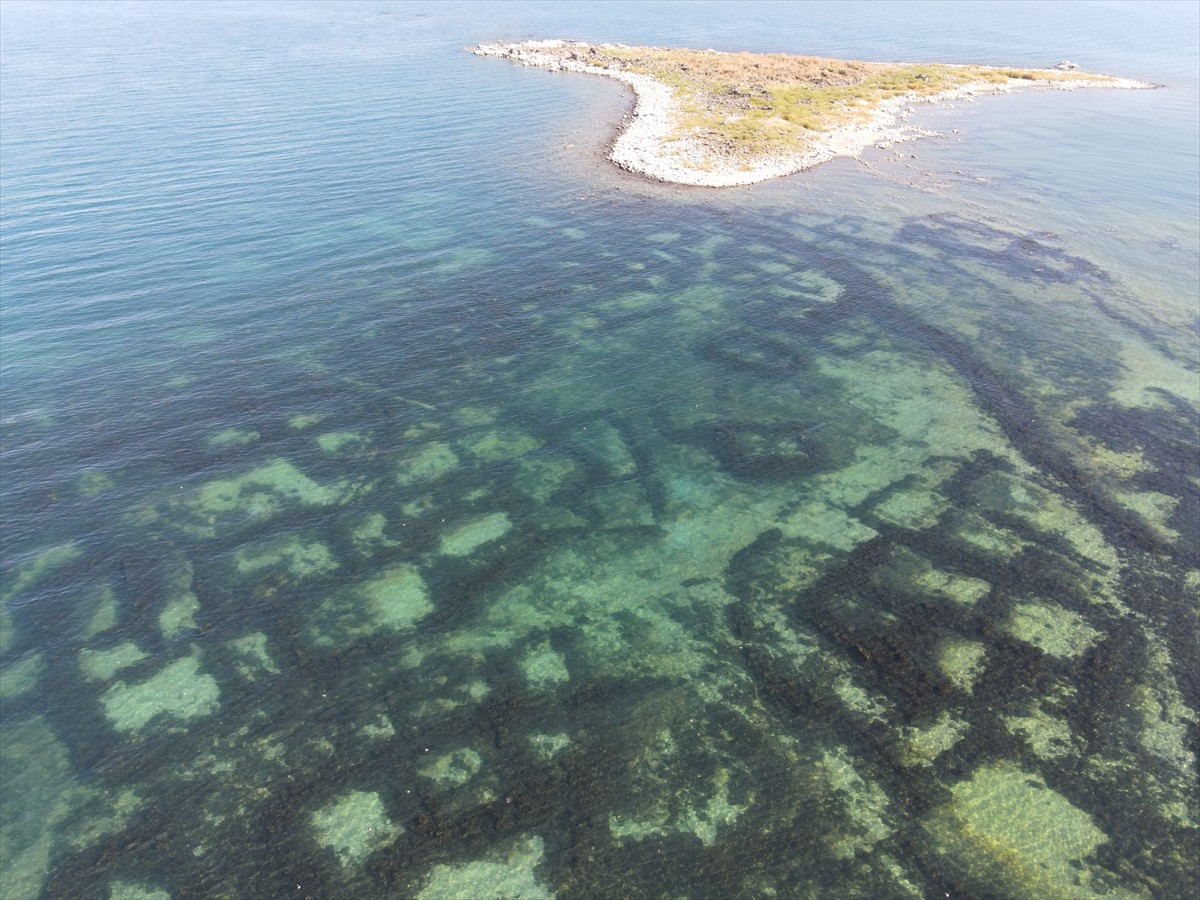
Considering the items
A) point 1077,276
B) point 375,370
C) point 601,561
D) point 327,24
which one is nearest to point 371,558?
point 601,561

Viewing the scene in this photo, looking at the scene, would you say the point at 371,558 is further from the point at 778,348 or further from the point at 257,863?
the point at 778,348

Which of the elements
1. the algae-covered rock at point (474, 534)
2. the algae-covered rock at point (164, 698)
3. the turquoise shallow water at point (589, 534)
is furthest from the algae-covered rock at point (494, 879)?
the algae-covered rock at point (474, 534)

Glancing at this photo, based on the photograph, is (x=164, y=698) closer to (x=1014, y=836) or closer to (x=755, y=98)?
(x=1014, y=836)

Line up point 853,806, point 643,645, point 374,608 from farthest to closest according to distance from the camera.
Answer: point 374,608 < point 643,645 < point 853,806

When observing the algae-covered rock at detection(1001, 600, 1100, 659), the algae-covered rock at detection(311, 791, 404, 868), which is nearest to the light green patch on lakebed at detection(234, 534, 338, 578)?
the algae-covered rock at detection(311, 791, 404, 868)

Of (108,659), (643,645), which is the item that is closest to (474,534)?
(643,645)

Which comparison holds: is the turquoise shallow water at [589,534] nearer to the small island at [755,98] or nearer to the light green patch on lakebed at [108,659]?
the light green patch on lakebed at [108,659]
